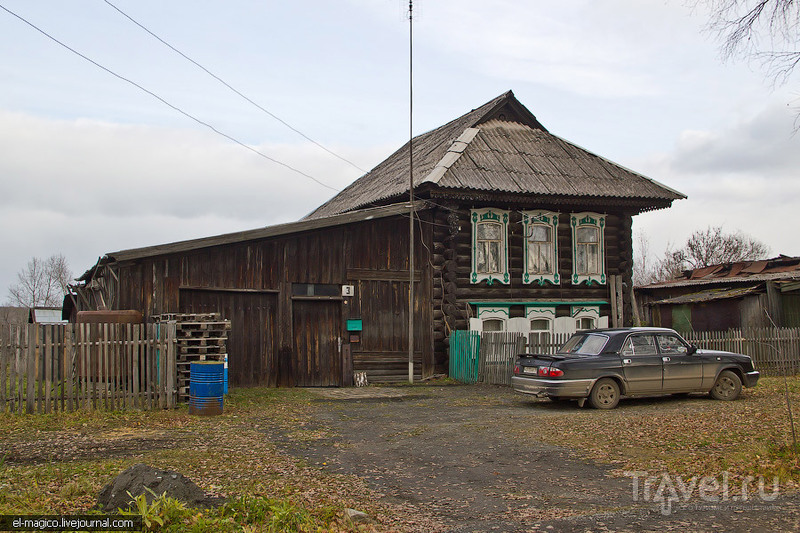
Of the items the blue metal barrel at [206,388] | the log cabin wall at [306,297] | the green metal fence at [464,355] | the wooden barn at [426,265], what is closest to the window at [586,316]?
the wooden barn at [426,265]

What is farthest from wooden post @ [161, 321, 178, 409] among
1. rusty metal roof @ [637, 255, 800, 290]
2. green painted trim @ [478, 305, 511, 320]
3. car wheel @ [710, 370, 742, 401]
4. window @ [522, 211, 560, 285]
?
rusty metal roof @ [637, 255, 800, 290]

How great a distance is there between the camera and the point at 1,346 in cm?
1148

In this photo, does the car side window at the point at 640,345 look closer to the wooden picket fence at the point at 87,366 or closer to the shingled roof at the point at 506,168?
the shingled roof at the point at 506,168

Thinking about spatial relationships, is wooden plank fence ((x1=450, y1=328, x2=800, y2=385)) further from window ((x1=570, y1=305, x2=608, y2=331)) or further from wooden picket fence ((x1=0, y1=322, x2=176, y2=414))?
wooden picket fence ((x1=0, y1=322, x2=176, y2=414))

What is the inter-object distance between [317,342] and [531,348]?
5.75 m

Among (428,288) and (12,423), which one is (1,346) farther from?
(428,288)

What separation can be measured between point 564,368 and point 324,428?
16.2ft

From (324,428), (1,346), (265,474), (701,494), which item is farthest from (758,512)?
(1,346)

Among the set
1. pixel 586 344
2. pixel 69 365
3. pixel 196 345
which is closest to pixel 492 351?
pixel 586 344

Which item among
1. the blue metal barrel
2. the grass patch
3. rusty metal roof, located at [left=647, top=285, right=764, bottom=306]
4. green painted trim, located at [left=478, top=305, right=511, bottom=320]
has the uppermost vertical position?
rusty metal roof, located at [left=647, top=285, right=764, bottom=306]

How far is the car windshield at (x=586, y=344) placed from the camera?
1384 cm

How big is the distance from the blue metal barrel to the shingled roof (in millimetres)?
8905

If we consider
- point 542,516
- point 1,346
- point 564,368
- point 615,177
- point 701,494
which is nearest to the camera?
point 542,516

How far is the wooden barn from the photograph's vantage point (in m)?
17.0
